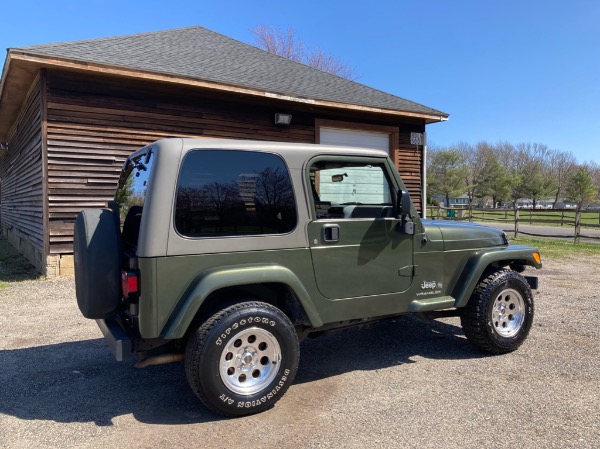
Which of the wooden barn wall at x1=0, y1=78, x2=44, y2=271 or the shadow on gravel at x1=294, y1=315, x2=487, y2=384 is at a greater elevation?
the wooden barn wall at x1=0, y1=78, x2=44, y2=271

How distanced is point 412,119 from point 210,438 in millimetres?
10468

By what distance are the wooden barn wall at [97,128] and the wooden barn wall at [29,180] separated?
0.43 meters

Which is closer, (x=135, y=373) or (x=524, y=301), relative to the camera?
(x=135, y=373)

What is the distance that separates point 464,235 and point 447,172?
177 feet

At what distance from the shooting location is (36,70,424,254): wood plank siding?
7844 mm

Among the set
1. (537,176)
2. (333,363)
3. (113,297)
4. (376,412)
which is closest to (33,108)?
(113,297)

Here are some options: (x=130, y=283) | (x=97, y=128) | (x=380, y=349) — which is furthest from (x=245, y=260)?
(x=97, y=128)

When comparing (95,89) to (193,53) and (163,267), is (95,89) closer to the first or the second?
(193,53)

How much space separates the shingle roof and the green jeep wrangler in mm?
5226

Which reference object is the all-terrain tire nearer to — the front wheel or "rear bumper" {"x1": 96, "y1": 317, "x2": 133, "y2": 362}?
the front wheel

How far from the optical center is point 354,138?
36.6 ft

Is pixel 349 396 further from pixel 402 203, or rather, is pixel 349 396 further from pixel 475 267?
pixel 475 267

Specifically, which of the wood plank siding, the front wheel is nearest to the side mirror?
the front wheel

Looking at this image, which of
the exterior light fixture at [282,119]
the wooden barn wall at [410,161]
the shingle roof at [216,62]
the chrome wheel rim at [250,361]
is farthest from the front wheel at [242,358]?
the wooden barn wall at [410,161]
